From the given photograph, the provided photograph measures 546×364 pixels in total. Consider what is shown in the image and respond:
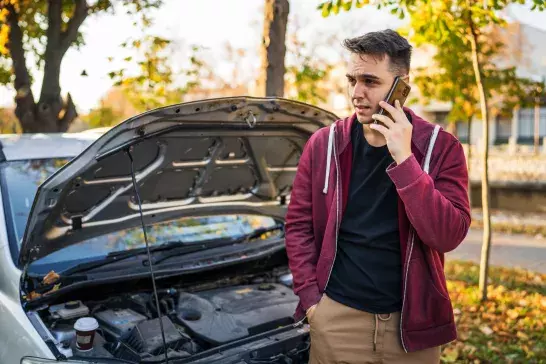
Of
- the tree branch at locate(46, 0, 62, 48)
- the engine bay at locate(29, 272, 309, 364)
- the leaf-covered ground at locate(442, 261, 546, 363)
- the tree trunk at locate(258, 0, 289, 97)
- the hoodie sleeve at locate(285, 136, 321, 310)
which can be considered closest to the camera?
the hoodie sleeve at locate(285, 136, 321, 310)

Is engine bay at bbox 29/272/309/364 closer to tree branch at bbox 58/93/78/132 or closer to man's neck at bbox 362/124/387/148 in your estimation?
man's neck at bbox 362/124/387/148

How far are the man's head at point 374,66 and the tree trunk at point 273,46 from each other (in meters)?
3.81

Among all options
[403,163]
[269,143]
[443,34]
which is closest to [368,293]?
[403,163]

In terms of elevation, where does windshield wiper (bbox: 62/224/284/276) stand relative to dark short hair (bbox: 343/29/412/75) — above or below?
below

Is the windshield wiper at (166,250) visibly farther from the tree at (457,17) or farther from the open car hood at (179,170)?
the tree at (457,17)

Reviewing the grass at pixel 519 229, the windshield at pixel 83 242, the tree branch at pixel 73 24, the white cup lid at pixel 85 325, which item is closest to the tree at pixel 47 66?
the tree branch at pixel 73 24

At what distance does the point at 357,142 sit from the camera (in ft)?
7.56

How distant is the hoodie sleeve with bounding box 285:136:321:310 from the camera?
237 cm

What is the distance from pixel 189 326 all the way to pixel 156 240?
77 centimetres

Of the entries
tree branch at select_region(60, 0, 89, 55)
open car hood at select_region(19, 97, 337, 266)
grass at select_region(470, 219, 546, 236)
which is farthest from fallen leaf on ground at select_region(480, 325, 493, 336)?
tree branch at select_region(60, 0, 89, 55)

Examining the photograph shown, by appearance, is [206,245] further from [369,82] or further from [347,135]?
[369,82]

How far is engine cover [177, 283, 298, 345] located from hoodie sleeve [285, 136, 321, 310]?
0.83 metres

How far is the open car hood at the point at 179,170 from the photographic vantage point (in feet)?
8.89

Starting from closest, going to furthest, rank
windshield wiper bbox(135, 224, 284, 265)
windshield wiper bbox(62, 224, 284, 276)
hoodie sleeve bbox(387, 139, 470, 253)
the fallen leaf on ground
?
hoodie sleeve bbox(387, 139, 470, 253)
windshield wiper bbox(62, 224, 284, 276)
windshield wiper bbox(135, 224, 284, 265)
the fallen leaf on ground
